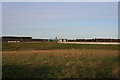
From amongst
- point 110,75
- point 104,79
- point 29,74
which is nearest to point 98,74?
point 104,79

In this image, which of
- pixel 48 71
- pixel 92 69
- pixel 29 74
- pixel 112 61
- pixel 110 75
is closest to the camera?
pixel 112 61

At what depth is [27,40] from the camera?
49000 mm

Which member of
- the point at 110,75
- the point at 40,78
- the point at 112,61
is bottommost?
the point at 40,78

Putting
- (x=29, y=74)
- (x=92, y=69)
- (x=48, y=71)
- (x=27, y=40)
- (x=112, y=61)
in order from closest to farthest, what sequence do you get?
1. (x=112, y=61)
2. (x=92, y=69)
3. (x=29, y=74)
4. (x=48, y=71)
5. (x=27, y=40)

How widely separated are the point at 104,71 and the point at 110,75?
0.31m

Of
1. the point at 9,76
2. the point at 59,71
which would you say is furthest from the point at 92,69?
the point at 9,76

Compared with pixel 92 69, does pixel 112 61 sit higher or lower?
higher

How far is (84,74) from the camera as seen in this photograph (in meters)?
6.77

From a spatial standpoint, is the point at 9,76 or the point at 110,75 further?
the point at 9,76

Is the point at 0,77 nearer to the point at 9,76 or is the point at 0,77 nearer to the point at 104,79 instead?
the point at 9,76

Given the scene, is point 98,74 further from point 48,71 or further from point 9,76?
point 9,76

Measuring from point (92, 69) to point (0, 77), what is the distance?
13.1ft

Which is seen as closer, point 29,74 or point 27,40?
point 29,74

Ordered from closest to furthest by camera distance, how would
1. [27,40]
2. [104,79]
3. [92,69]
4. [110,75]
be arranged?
1. [110,75]
2. [104,79]
3. [92,69]
4. [27,40]
